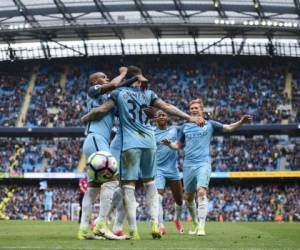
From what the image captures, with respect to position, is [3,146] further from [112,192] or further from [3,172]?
[112,192]

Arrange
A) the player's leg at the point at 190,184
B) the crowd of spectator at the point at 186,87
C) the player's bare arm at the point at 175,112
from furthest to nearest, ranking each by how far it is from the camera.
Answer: the crowd of spectator at the point at 186,87, the player's leg at the point at 190,184, the player's bare arm at the point at 175,112

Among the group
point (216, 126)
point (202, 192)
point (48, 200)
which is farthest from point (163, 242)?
point (48, 200)

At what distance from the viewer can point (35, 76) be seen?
193ft

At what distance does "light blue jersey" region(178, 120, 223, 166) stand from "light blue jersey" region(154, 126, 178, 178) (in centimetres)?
107

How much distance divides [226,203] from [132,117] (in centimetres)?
3653

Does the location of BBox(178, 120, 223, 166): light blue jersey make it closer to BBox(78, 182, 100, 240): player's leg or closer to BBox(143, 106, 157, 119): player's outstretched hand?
BBox(143, 106, 157, 119): player's outstretched hand

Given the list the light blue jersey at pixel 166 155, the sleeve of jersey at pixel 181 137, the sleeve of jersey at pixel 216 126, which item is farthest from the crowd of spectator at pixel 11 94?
the sleeve of jersey at pixel 216 126

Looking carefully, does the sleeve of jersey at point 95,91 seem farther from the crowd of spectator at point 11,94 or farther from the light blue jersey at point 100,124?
the crowd of spectator at point 11,94

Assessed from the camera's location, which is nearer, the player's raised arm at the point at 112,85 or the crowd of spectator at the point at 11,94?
the player's raised arm at the point at 112,85

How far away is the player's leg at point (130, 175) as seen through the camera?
9789 mm

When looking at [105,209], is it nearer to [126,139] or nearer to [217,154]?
[126,139]

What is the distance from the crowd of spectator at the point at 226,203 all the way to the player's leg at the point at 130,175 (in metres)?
33.9

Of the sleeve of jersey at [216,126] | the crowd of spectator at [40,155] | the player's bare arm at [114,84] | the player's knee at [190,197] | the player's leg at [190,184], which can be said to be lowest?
the player's knee at [190,197]

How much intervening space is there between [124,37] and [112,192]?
42.6 meters
